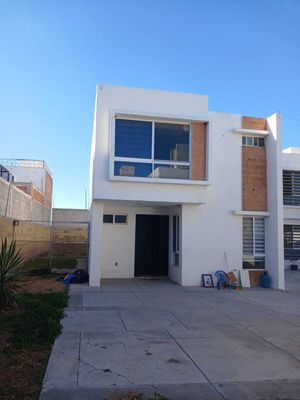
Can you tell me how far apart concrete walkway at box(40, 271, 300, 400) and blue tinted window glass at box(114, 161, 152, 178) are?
12.8 ft

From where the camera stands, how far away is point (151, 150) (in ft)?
40.6

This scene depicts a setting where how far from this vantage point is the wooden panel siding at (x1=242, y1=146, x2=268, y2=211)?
13930 millimetres

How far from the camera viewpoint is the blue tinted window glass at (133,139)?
40.3 feet

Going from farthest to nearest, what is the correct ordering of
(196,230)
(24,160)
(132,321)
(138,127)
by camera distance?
(24,160) < (196,230) < (138,127) < (132,321)

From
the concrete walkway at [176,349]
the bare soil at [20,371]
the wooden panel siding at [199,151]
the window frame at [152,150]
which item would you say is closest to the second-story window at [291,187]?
the wooden panel siding at [199,151]

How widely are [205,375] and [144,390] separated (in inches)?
37.7

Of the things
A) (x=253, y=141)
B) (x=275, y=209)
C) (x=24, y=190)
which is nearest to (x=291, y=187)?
(x=253, y=141)

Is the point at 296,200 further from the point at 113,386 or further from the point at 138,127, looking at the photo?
the point at 113,386

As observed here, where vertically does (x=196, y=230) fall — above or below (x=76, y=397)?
above

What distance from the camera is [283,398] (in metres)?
4.33

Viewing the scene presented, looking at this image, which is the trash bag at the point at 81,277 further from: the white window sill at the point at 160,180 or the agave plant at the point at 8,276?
the agave plant at the point at 8,276

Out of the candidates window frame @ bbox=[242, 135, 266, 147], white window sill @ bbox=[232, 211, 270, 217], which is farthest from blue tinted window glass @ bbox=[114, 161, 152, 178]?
window frame @ bbox=[242, 135, 266, 147]

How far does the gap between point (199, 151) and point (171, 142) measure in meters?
1.00

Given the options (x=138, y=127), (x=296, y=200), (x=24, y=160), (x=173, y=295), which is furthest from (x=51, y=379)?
(x=24, y=160)
